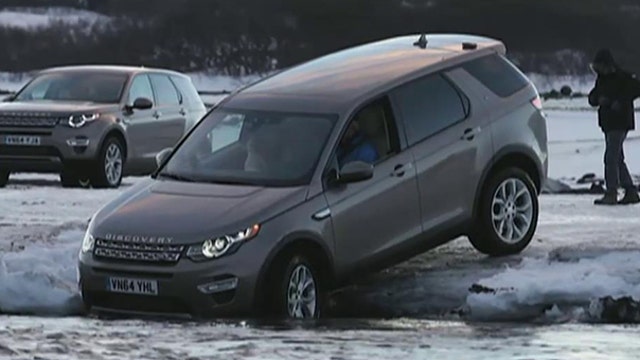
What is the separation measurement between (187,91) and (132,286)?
497 inches

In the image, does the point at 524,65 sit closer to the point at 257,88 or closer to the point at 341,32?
the point at 341,32

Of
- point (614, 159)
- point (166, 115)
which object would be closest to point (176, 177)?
point (614, 159)

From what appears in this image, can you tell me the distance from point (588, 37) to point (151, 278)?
34.8 meters

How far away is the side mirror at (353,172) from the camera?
12.7m

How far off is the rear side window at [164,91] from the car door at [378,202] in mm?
10708

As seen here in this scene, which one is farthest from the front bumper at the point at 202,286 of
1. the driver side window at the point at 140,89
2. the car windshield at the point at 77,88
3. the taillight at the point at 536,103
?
the driver side window at the point at 140,89

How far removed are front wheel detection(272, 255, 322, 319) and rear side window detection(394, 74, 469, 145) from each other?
1569mm

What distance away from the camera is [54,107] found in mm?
22125

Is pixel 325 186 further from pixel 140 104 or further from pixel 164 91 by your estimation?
pixel 164 91

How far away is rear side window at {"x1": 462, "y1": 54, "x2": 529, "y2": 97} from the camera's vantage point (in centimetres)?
1441

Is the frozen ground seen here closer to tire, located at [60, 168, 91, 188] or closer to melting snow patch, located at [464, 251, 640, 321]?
melting snow patch, located at [464, 251, 640, 321]

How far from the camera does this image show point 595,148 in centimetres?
A: 3462

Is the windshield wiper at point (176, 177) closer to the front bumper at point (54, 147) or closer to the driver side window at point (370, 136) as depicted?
the driver side window at point (370, 136)

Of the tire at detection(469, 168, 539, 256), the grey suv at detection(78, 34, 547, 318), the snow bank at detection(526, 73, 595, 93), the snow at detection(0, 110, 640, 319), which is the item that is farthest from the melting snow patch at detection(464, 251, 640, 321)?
the snow bank at detection(526, 73, 595, 93)
